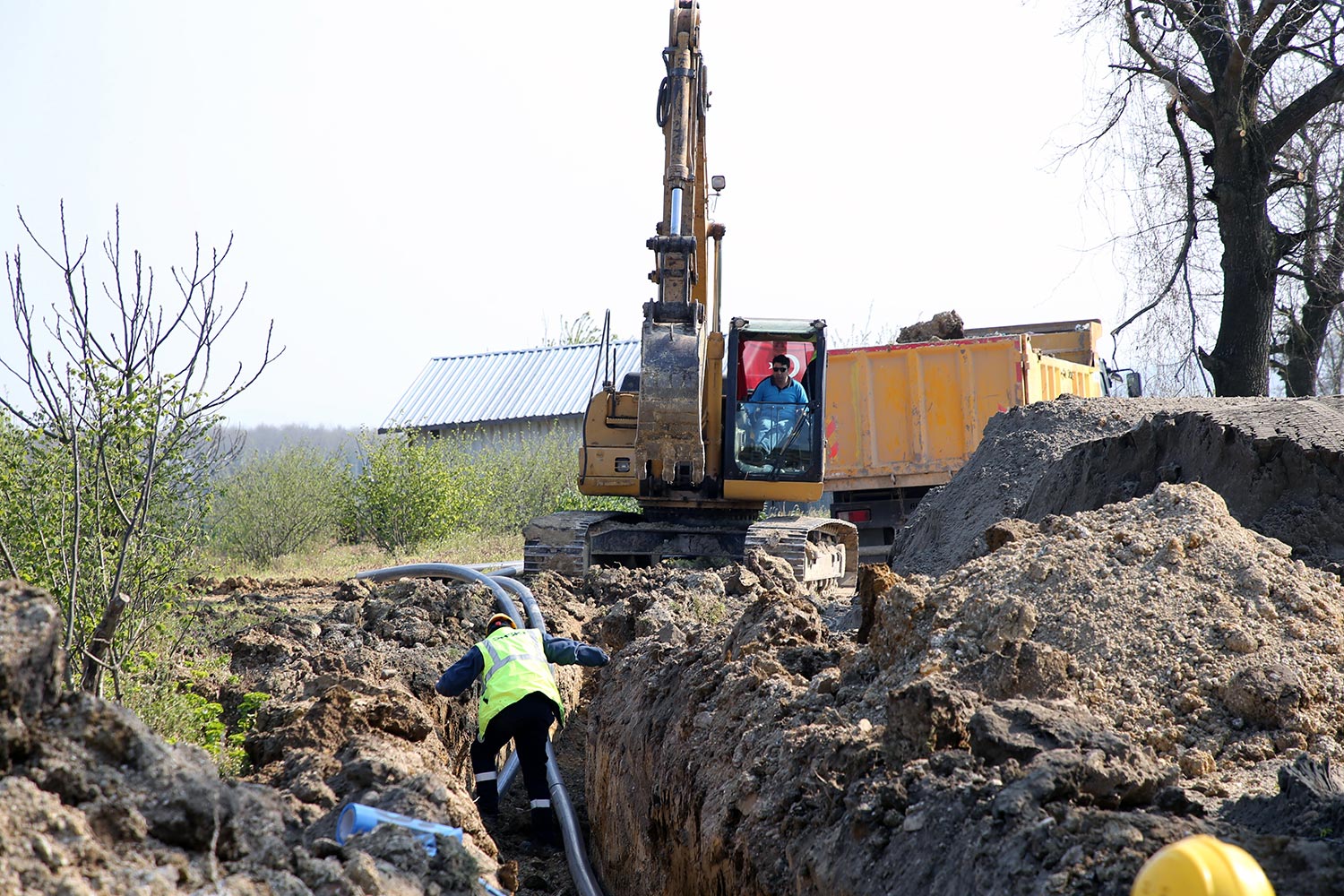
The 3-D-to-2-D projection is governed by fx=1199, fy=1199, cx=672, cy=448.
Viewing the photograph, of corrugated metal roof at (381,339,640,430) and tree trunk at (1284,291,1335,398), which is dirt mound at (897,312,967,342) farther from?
corrugated metal roof at (381,339,640,430)

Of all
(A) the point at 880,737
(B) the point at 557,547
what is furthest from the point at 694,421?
(A) the point at 880,737

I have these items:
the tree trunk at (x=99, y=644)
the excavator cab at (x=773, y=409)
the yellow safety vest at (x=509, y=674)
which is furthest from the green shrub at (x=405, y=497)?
the tree trunk at (x=99, y=644)

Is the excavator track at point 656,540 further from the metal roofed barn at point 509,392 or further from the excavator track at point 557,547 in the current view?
the metal roofed barn at point 509,392

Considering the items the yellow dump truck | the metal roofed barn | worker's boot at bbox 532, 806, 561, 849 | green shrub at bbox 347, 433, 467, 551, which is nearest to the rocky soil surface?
worker's boot at bbox 532, 806, 561, 849

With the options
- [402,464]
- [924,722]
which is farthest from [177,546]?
[402,464]

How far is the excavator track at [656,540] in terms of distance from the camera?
13.0 m

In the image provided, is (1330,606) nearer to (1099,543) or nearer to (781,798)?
(1099,543)

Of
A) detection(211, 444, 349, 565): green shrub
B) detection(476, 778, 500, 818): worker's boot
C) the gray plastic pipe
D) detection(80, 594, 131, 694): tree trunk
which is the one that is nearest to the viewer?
detection(80, 594, 131, 694): tree trunk

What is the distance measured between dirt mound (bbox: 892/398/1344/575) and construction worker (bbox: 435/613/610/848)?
3437 millimetres

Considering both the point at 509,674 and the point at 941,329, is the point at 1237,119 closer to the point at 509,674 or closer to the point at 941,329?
the point at 941,329

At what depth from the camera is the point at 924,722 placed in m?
4.04

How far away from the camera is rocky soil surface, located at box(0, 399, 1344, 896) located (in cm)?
296

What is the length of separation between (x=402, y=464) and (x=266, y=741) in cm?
1805

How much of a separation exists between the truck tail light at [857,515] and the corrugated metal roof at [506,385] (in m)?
15.7
